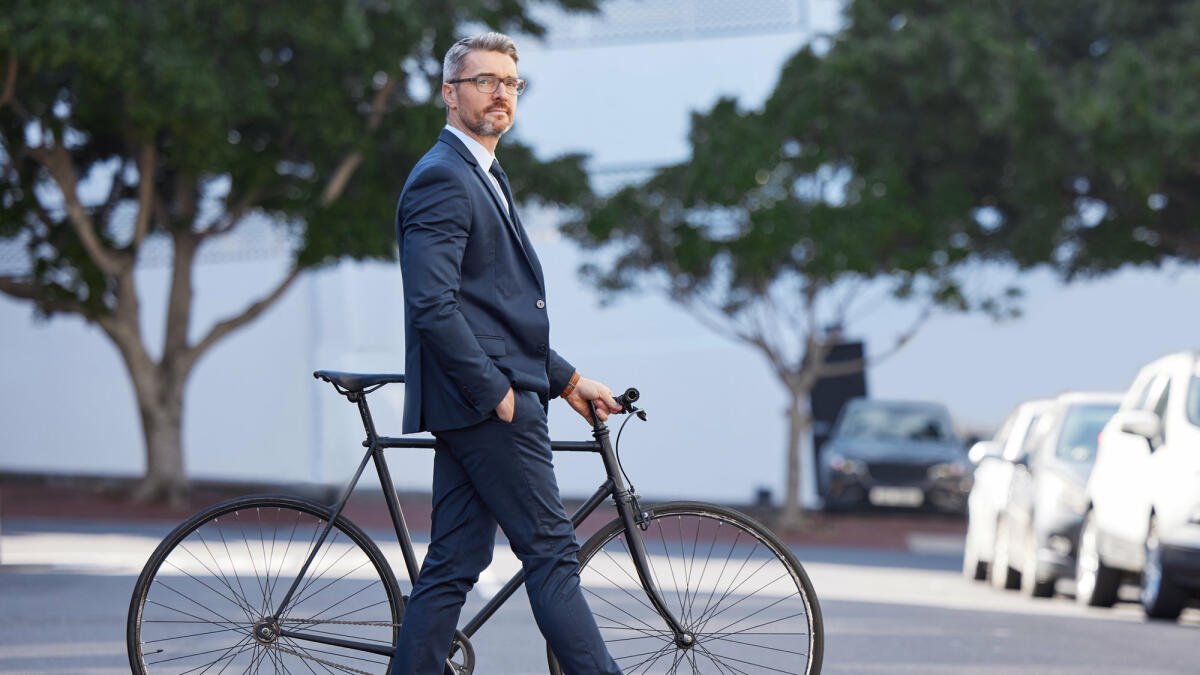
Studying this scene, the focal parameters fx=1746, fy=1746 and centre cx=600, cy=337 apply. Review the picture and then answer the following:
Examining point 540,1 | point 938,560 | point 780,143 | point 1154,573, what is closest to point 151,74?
point 540,1

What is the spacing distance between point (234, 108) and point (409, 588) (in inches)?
595

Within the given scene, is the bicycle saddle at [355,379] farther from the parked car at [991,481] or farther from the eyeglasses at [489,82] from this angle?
the parked car at [991,481]

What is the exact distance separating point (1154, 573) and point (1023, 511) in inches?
133

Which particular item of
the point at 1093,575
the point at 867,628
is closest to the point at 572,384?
the point at 867,628

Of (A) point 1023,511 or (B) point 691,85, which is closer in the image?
(A) point 1023,511

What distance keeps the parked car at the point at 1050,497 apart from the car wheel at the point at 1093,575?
211 millimetres

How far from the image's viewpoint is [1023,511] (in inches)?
549

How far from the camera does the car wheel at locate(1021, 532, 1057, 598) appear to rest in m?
13.2

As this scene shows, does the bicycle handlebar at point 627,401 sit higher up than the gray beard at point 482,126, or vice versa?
the gray beard at point 482,126

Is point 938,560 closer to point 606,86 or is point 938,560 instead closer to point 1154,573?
point 1154,573

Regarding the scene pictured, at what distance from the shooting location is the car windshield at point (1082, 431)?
13.5 metres

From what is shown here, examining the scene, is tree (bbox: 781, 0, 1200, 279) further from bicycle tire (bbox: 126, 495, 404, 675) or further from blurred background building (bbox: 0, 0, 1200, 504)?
bicycle tire (bbox: 126, 495, 404, 675)

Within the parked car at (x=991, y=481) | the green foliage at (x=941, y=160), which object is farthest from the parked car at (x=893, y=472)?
the parked car at (x=991, y=481)

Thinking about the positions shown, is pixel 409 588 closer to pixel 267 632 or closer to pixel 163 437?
pixel 267 632
